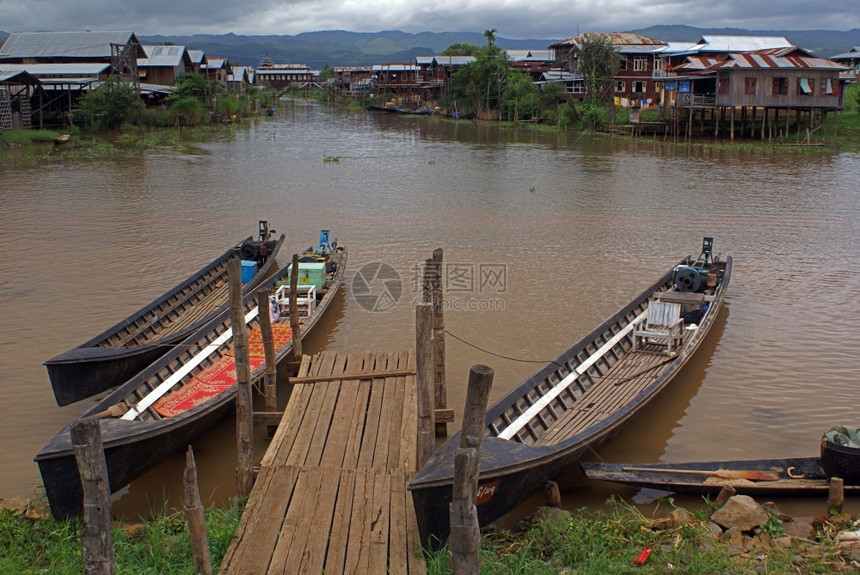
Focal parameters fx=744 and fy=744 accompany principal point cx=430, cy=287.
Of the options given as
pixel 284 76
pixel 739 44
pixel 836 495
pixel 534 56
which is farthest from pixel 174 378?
pixel 284 76

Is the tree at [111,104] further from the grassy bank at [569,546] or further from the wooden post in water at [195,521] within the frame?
the wooden post in water at [195,521]

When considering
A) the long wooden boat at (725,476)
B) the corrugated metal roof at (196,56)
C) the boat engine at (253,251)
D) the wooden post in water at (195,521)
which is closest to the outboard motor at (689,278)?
the long wooden boat at (725,476)

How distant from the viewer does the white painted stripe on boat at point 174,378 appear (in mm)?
8156

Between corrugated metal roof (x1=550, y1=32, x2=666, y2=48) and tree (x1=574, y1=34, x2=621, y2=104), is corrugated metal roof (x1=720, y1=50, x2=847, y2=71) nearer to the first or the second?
tree (x1=574, y1=34, x2=621, y2=104)

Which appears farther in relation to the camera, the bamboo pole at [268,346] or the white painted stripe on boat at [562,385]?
the bamboo pole at [268,346]

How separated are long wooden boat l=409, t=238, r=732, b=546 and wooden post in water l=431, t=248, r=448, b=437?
1022 millimetres

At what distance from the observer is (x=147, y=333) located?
430 inches

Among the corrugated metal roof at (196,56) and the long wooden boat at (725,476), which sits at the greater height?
the corrugated metal roof at (196,56)

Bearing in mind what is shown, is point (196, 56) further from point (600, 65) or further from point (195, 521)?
point (195, 521)

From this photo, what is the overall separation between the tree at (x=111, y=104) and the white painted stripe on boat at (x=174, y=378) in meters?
34.7

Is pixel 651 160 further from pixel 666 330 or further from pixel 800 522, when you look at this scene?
pixel 800 522

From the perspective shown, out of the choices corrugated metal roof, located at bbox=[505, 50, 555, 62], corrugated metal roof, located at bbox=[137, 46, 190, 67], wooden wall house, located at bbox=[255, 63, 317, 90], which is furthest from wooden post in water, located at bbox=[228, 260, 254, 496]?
wooden wall house, located at bbox=[255, 63, 317, 90]

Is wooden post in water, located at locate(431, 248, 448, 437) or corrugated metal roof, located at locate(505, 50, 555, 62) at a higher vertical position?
corrugated metal roof, located at locate(505, 50, 555, 62)

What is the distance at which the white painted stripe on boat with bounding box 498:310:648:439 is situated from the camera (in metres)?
7.81
